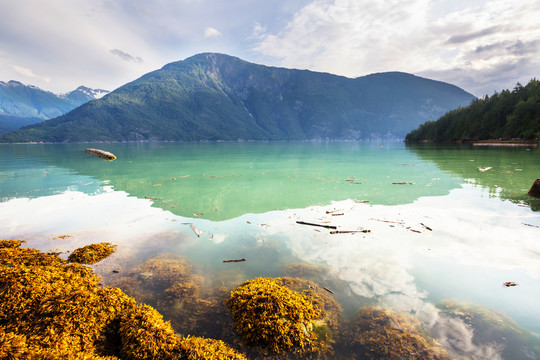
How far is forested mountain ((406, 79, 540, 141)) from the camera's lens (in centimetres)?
8350

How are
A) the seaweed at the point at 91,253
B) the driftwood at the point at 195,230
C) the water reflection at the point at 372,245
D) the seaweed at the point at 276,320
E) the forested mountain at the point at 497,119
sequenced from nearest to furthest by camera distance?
the seaweed at the point at 276,320 < the water reflection at the point at 372,245 < the seaweed at the point at 91,253 < the driftwood at the point at 195,230 < the forested mountain at the point at 497,119

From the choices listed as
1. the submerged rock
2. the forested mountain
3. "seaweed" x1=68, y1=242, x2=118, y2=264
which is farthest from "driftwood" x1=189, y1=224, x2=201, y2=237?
the forested mountain

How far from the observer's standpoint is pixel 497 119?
3905 inches

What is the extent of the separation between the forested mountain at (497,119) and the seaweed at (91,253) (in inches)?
4405

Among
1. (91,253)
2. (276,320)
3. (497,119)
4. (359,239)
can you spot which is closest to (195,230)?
(91,253)

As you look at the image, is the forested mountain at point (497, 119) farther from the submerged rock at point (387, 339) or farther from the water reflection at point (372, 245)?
the submerged rock at point (387, 339)

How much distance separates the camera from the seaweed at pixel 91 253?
7.54 m

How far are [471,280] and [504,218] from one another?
23.4 feet

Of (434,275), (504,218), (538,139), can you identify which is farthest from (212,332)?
(538,139)

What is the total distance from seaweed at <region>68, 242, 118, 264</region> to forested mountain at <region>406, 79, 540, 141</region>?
112 meters

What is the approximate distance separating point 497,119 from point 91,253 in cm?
13815

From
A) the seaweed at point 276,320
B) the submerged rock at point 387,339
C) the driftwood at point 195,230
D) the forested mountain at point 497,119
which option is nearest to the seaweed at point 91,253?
the driftwood at point 195,230

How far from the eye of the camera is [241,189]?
18.6 metres

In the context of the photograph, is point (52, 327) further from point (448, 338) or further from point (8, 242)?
point (8, 242)
